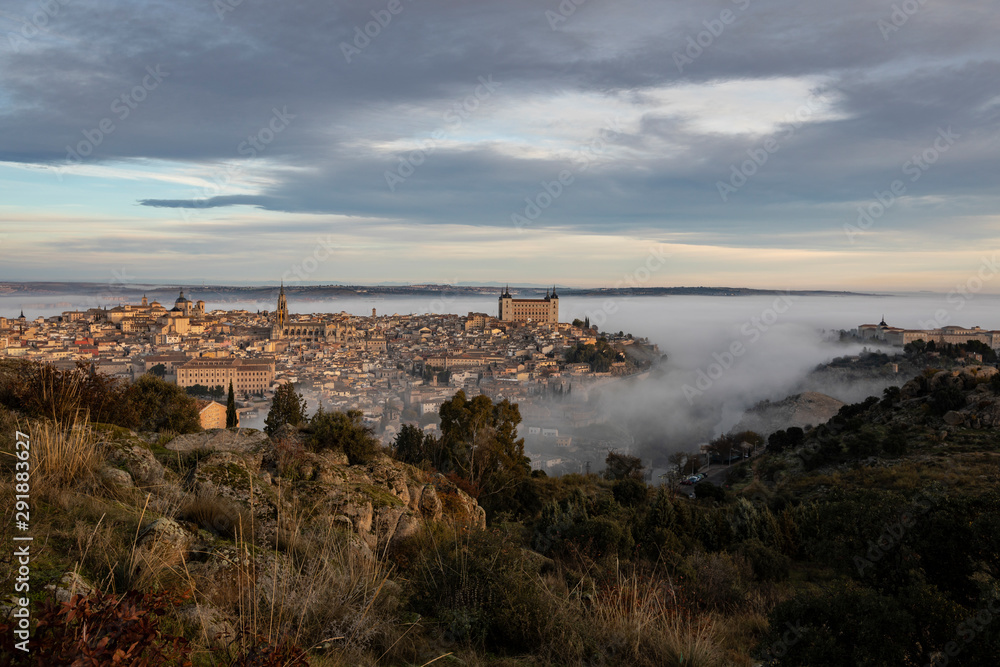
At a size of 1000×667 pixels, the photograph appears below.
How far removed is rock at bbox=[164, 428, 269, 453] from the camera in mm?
5012

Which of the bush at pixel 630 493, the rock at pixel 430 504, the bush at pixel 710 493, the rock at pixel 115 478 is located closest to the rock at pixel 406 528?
the rock at pixel 430 504

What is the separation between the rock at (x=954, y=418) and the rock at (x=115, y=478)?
74.1 ft

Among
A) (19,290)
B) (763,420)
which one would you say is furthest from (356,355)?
(763,420)

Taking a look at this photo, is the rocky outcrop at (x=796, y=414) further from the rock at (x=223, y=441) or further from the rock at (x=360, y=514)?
the rock at (x=360, y=514)

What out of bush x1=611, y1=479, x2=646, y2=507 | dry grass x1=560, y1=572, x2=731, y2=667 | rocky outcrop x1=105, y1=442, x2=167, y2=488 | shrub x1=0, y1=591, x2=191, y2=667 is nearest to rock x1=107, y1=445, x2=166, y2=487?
rocky outcrop x1=105, y1=442, x2=167, y2=488

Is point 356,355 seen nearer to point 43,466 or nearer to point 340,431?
point 340,431

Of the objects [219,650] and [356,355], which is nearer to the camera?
[219,650]

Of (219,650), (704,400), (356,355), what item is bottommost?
(704,400)

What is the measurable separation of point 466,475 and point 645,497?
395 cm

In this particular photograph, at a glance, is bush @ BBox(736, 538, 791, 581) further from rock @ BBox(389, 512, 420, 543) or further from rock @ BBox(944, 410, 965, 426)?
rock @ BBox(944, 410, 965, 426)

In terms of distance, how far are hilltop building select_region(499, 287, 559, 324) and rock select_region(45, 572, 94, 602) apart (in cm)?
10997

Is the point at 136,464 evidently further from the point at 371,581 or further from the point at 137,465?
the point at 371,581

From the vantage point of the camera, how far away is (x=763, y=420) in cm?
4738

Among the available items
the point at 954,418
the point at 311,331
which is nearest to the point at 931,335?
the point at 954,418
